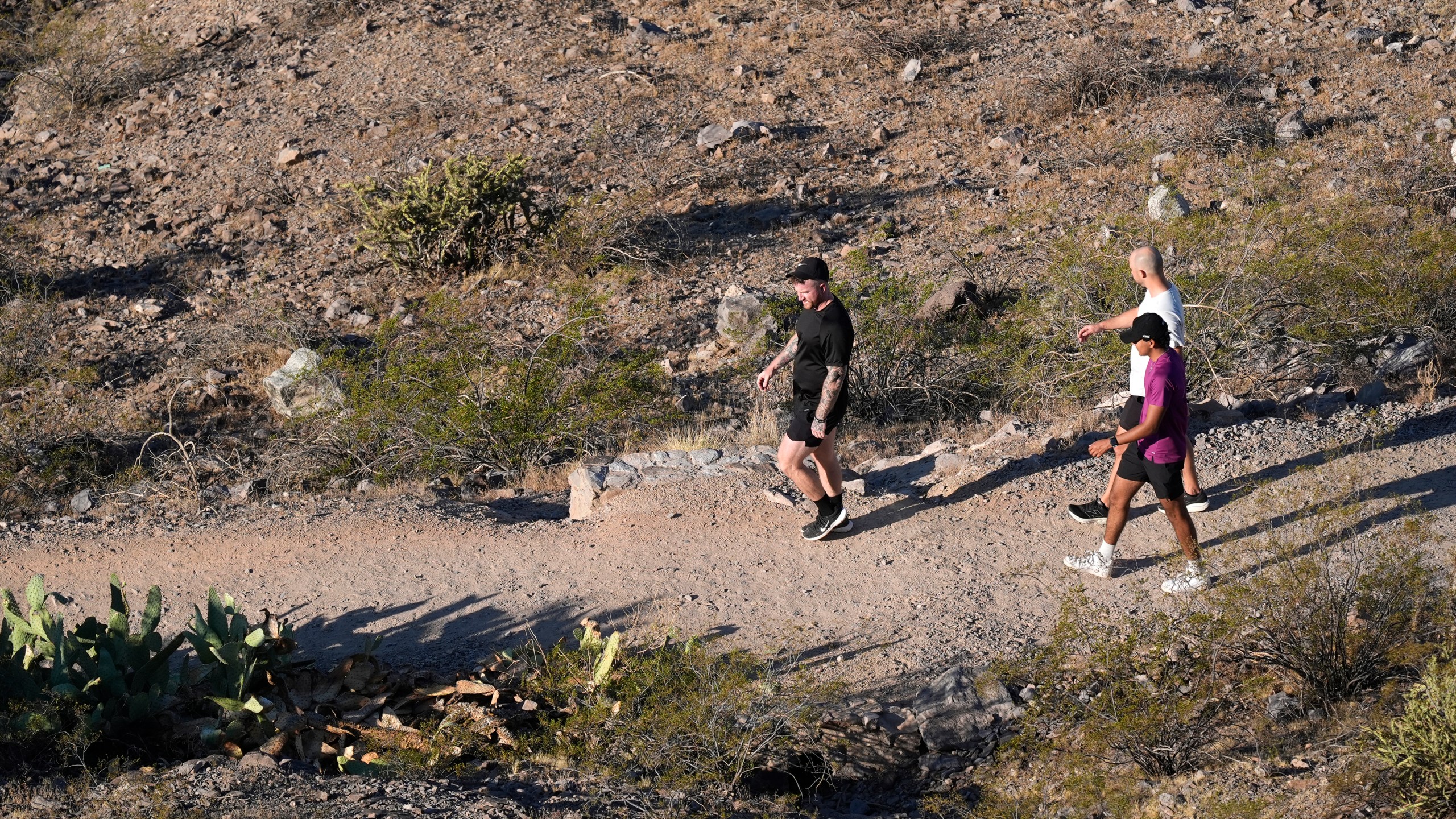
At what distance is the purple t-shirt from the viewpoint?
5.40m

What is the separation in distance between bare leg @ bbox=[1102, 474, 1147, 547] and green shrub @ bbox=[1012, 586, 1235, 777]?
1.86 ft

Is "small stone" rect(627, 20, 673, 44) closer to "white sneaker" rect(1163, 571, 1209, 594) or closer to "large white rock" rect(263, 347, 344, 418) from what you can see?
"large white rock" rect(263, 347, 344, 418)

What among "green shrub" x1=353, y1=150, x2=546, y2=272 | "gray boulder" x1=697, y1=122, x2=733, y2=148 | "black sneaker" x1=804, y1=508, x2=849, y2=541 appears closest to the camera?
"black sneaker" x1=804, y1=508, x2=849, y2=541

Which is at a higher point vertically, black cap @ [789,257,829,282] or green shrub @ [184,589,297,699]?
black cap @ [789,257,829,282]

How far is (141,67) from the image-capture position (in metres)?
17.8

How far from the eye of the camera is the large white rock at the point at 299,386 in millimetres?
10672

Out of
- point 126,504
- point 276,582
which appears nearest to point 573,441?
point 276,582

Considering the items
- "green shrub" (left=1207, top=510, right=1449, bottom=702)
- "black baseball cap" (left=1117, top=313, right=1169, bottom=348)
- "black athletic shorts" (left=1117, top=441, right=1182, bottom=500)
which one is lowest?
"green shrub" (left=1207, top=510, right=1449, bottom=702)

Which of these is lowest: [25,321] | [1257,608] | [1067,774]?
[25,321]

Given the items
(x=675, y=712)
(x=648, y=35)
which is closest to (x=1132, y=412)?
(x=675, y=712)

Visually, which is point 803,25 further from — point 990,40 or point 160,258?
point 160,258

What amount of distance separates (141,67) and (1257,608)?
60.3ft

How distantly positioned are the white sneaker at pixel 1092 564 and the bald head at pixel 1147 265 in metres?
1.48

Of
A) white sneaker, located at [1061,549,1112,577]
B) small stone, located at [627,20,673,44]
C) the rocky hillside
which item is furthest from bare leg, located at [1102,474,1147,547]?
small stone, located at [627,20,673,44]
